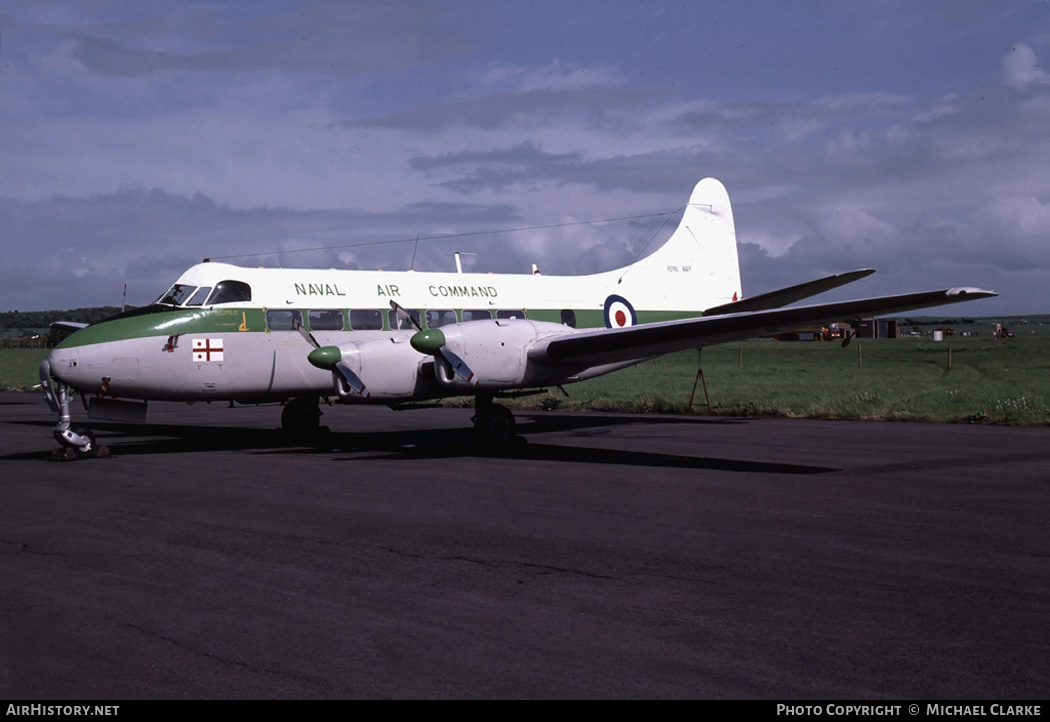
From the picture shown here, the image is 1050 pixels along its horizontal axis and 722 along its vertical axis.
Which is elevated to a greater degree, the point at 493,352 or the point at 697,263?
the point at 697,263

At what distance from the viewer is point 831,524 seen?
9.54 metres

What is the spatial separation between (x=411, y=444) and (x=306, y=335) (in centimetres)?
305

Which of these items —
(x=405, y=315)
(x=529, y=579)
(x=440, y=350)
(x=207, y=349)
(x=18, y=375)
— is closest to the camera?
(x=529, y=579)

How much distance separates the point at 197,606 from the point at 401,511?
402 cm

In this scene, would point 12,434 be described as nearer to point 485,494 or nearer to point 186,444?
point 186,444

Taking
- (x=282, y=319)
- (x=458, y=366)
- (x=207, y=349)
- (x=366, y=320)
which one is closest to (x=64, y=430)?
(x=207, y=349)

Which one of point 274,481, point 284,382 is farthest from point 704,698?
point 284,382

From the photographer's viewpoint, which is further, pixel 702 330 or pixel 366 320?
pixel 366 320

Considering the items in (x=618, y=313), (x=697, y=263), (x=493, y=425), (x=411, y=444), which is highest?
(x=697, y=263)

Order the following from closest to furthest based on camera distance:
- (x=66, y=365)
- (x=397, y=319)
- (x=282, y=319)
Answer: (x=66, y=365) < (x=282, y=319) < (x=397, y=319)

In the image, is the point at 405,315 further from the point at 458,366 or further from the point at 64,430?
the point at 64,430

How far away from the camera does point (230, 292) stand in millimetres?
17297

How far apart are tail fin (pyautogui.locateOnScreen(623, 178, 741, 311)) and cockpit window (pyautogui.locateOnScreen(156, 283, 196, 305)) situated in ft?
34.4

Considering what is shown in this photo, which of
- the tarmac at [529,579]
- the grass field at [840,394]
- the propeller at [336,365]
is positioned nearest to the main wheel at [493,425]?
the tarmac at [529,579]
